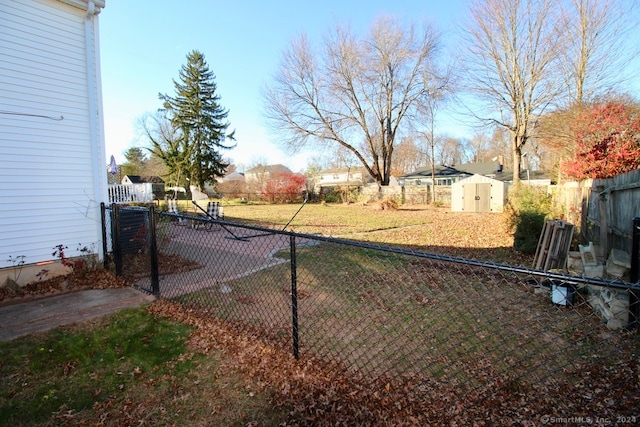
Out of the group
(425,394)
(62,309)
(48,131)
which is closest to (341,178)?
(48,131)

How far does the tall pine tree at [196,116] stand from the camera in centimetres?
2931

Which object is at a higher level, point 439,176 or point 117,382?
point 439,176

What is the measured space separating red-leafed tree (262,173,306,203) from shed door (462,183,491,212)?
13428 millimetres

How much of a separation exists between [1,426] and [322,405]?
2.03 m

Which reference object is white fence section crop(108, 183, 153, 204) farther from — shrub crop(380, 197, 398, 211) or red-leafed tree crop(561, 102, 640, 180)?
red-leafed tree crop(561, 102, 640, 180)

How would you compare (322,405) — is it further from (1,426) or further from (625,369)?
(625,369)

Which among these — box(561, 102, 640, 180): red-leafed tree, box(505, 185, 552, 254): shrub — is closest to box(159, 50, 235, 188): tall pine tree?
box(561, 102, 640, 180): red-leafed tree

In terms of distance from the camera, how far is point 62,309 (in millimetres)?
3814

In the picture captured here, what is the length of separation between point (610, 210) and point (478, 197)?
42.8 ft

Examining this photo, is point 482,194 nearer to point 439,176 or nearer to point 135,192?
point 439,176

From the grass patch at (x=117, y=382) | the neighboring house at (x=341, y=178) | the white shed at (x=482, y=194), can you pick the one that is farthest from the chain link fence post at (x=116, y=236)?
the neighboring house at (x=341, y=178)

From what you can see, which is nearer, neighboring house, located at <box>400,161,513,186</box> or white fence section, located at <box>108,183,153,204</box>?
white fence section, located at <box>108,183,153,204</box>

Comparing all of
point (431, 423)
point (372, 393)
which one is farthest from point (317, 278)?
point (431, 423)

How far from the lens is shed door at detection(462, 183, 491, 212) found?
55.6 ft
